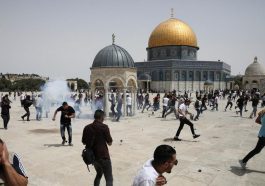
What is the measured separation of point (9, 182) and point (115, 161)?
18.8 ft

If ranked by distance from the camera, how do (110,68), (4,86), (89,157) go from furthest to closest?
(4,86), (110,68), (89,157)

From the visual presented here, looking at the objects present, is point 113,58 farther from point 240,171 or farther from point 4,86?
point 4,86

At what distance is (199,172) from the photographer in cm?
707

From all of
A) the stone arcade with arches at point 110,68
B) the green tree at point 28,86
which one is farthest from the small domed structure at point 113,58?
the green tree at point 28,86

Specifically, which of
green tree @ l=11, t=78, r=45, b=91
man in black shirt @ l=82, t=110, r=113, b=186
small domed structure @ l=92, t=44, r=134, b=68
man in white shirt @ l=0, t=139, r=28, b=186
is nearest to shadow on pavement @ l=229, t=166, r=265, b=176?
man in black shirt @ l=82, t=110, r=113, b=186

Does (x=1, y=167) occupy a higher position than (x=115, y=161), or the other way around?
(x=1, y=167)

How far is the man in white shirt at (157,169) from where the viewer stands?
2.71 metres

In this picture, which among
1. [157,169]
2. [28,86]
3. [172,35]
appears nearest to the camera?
[157,169]

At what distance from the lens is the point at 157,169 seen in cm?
287

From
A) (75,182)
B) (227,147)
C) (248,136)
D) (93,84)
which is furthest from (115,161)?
(93,84)

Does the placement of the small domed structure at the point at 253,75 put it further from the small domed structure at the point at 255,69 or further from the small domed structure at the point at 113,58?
the small domed structure at the point at 113,58

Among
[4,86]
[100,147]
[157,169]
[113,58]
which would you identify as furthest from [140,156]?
[4,86]

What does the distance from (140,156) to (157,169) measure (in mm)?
5779

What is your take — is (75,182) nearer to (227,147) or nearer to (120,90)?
(227,147)
